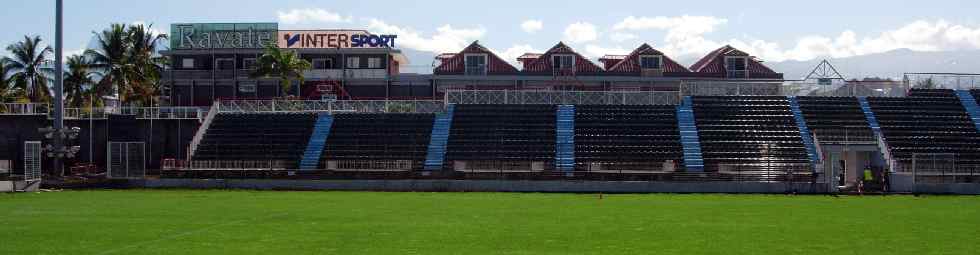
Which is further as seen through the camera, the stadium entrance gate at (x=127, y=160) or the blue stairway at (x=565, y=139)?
the stadium entrance gate at (x=127, y=160)

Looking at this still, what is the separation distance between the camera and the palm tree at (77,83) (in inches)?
2891

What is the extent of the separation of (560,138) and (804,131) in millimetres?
12011

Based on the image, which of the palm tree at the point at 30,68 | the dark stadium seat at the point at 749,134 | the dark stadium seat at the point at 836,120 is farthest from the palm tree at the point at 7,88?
the dark stadium seat at the point at 836,120

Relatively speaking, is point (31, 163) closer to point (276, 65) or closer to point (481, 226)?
point (276, 65)

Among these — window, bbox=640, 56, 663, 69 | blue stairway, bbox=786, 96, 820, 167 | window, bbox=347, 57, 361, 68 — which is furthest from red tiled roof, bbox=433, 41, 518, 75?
blue stairway, bbox=786, 96, 820, 167

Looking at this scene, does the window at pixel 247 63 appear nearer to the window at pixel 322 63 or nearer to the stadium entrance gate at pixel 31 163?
the window at pixel 322 63

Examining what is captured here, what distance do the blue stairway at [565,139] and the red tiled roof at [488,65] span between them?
1550 cm

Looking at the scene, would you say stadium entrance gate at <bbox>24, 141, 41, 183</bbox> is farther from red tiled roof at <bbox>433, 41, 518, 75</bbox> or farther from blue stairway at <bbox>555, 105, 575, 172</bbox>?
red tiled roof at <bbox>433, 41, 518, 75</bbox>

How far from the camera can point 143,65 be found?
250ft

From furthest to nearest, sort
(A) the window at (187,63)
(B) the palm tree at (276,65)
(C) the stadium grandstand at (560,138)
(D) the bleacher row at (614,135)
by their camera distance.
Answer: (A) the window at (187,63), (B) the palm tree at (276,65), (D) the bleacher row at (614,135), (C) the stadium grandstand at (560,138)

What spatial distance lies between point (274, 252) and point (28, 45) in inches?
2613

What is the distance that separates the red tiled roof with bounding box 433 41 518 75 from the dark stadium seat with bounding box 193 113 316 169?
55.3ft

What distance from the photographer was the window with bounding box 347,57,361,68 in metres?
68.7

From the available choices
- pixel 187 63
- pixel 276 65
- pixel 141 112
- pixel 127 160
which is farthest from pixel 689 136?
pixel 187 63
